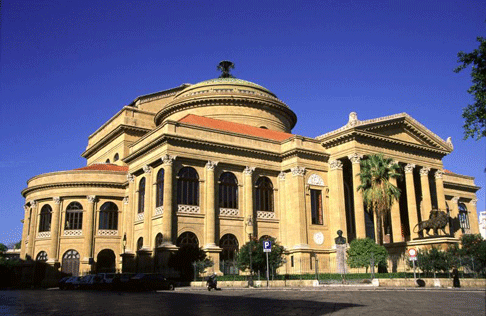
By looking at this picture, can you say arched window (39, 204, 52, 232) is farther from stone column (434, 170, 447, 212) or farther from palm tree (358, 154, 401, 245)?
stone column (434, 170, 447, 212)

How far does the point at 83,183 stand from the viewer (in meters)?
46.2

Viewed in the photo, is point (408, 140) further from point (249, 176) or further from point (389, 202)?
point (249, 176)

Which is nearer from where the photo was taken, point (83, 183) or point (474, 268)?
point (474, 268)

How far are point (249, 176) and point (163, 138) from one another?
28.4 ft

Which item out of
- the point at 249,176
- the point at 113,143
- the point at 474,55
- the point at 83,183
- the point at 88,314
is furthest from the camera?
the point at 113,143

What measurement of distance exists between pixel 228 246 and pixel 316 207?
9073 mm

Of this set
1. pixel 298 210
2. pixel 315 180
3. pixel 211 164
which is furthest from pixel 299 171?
pixel 211 164

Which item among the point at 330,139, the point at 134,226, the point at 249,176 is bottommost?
the point at 134,226

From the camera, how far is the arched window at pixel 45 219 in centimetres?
4666

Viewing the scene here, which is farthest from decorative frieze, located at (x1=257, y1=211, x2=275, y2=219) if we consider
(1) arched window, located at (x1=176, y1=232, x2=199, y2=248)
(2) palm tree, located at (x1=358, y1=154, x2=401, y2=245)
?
(2) palm tree, located at (x1=358, y1=154, x2=401, y2=245)

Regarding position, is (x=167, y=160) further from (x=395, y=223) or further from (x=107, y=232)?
(x=395, y=223)

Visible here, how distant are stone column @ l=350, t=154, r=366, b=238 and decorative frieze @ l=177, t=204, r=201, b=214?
1342 centimetres

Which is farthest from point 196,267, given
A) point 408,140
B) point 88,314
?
point 408,140

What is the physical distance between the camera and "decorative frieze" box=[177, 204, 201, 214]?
1500 inches
